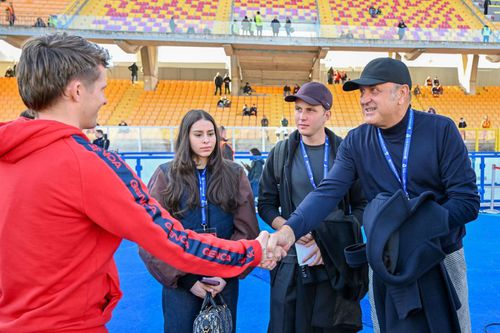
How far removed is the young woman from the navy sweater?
417mm

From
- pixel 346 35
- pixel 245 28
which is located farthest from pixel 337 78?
pixel 245 28

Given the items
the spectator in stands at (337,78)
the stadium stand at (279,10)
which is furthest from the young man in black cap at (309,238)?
the spectator in stands at (337,78)

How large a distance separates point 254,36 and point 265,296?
1741 centimetres

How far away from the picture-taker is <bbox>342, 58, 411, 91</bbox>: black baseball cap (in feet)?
6.54

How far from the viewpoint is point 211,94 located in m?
23.3

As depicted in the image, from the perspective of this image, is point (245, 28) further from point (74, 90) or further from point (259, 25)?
point (74, 90)

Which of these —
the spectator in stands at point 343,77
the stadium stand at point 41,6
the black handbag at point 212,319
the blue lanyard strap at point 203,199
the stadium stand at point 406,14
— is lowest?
the black handbag at point 212,319

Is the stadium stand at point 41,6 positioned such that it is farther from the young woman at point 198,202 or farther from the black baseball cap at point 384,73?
the black baseball cap at point 384,73

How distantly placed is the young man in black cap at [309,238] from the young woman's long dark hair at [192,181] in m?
0.36

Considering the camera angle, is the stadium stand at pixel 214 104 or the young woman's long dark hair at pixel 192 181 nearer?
the young woman's long dark hair at pixel 192 181

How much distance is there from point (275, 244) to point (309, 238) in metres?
0.43

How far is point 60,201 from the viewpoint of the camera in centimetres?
125

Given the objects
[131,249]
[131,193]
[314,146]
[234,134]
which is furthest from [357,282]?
[234,134]

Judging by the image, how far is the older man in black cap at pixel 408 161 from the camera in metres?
1.84
